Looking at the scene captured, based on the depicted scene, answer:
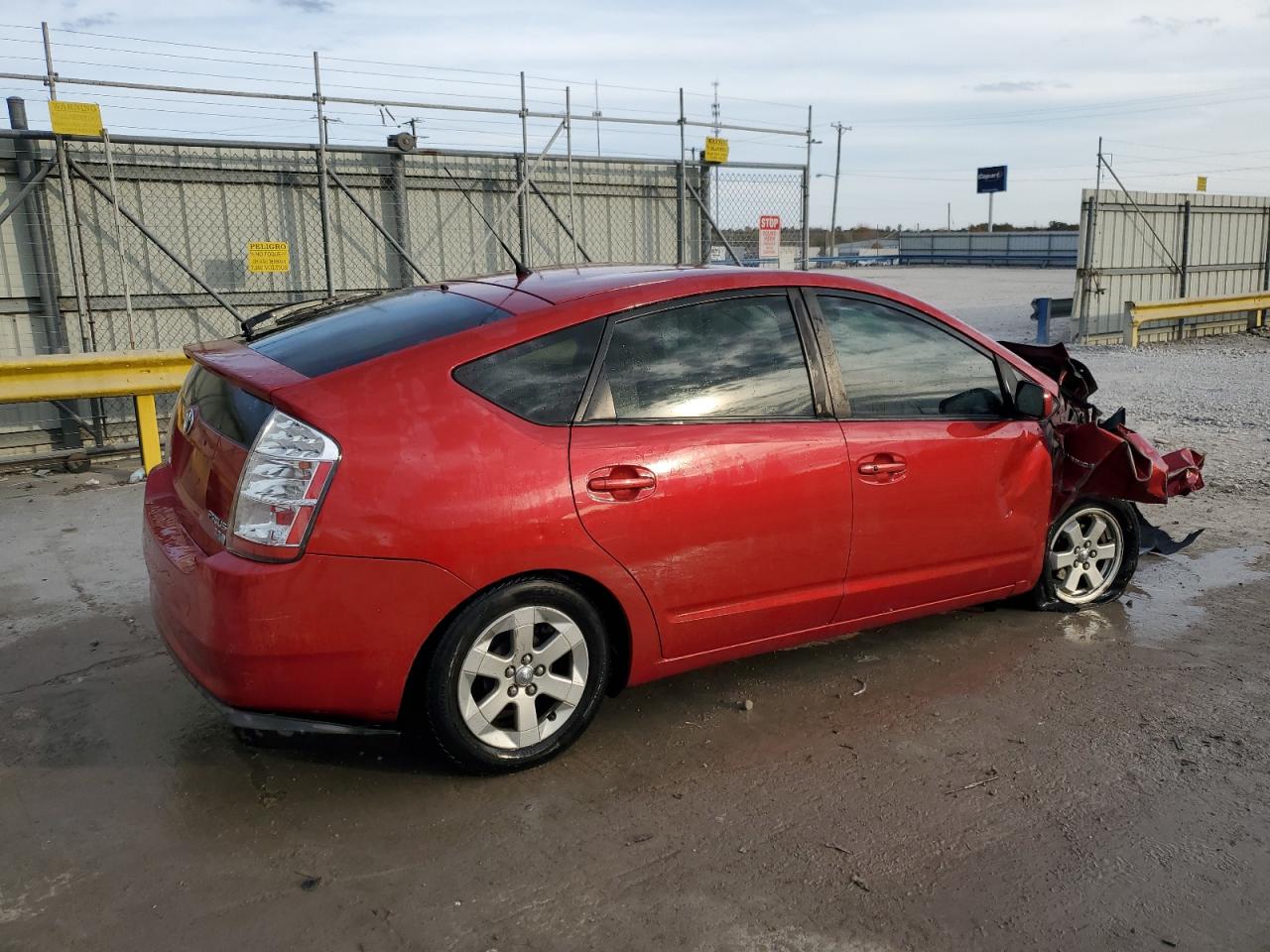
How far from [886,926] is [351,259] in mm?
9037

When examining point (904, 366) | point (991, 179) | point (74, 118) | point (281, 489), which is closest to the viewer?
point (281, 489)

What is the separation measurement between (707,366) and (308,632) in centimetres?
164

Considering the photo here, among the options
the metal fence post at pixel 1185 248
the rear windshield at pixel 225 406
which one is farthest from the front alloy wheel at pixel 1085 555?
the metal fence post at pixel 1185 248

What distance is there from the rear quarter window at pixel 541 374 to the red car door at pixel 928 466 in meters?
1.04

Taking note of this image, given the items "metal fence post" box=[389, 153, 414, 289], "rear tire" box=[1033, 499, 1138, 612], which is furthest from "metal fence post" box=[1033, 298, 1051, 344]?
"rear tire" box=[1033, 499, 1138, 612]

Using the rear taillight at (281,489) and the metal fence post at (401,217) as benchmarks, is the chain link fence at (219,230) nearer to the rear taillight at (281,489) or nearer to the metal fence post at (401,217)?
the metal fence post at (401,217)

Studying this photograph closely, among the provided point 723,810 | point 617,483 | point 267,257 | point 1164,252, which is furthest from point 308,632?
point 1164,252

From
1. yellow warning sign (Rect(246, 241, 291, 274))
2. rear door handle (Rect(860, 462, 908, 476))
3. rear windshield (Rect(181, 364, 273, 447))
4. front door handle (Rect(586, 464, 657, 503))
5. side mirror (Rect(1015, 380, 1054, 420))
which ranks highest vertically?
yellow warning sign (Rect(246, 241, 291, 274))

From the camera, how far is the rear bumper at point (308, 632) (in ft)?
9.95

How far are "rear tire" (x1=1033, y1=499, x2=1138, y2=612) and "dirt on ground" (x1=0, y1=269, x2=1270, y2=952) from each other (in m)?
0.17

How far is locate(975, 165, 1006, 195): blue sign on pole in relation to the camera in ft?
201

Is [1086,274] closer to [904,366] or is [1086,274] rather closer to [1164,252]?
[1164,252]

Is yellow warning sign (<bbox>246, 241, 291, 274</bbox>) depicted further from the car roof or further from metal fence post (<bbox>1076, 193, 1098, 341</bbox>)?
metal fence post (<bbox>1076, 193, 1098, 341</bbox>)

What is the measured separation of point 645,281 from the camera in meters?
3.83
